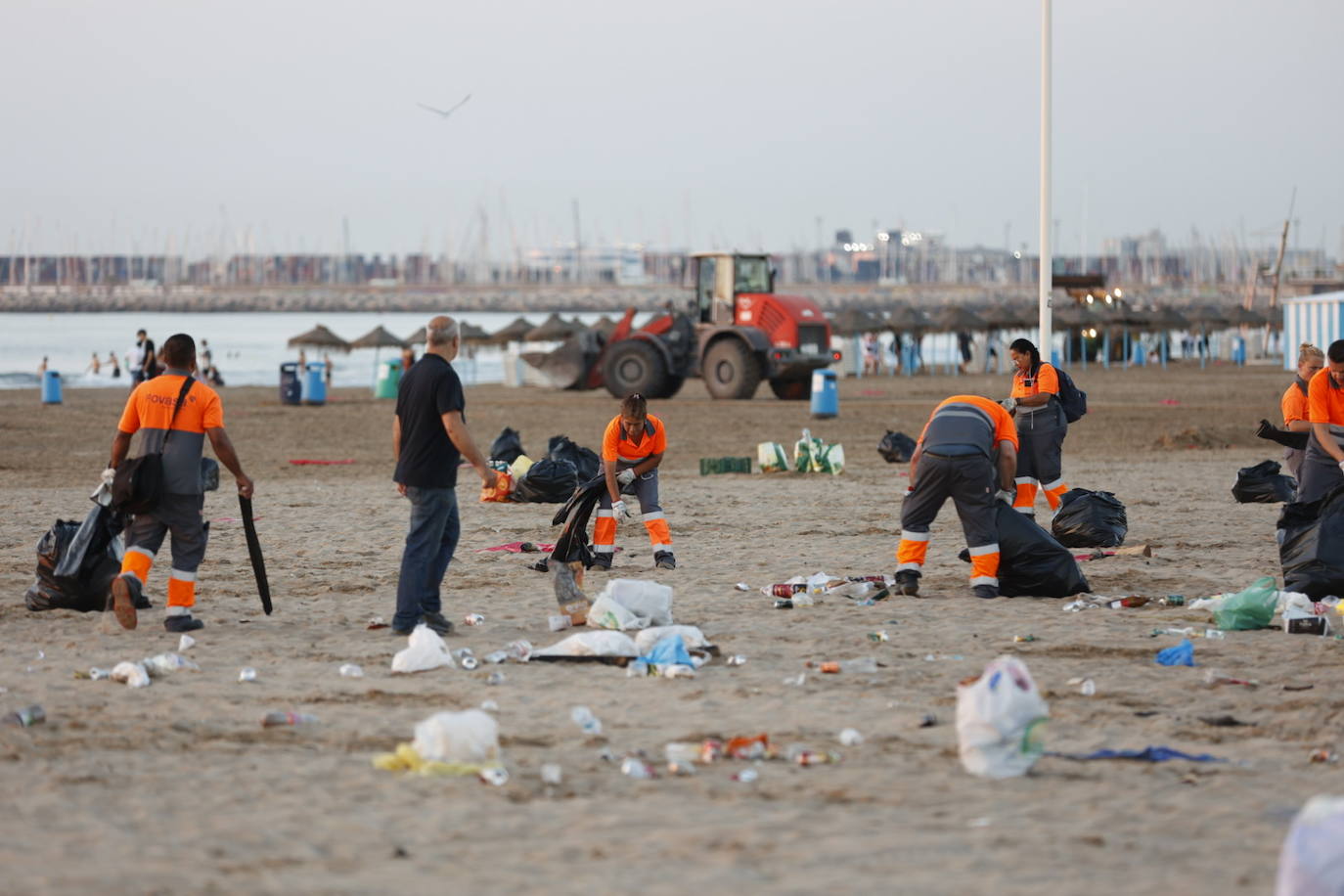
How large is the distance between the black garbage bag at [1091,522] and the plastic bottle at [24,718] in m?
7.28

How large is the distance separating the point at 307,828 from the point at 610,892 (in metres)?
1.11

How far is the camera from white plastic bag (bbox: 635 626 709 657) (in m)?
7.77

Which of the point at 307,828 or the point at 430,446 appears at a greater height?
the point at 430,446

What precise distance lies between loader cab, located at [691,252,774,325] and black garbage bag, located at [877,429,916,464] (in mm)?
12654

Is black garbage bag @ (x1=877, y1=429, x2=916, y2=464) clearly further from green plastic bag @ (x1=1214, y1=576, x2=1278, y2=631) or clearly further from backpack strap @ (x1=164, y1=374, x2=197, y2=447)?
backpack strap @ (x1=164, y1=374, x2=197, y2=447)

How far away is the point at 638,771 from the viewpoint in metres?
5.66

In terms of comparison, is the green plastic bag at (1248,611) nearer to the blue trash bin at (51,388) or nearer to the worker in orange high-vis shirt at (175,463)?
the worker in orange high-vis shirt at (175,463)

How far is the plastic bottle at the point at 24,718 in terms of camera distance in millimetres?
6301

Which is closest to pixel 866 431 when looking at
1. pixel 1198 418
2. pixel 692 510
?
pixel 1198 418

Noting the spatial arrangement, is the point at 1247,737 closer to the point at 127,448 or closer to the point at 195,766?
the point at 195,766

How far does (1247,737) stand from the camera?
6.18 m

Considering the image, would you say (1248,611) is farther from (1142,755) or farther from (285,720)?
(285,720)

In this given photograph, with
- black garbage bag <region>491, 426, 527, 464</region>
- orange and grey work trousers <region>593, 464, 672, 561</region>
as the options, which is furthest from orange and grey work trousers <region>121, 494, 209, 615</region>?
black garbage bag <region>491, 426, 527, 464</region>

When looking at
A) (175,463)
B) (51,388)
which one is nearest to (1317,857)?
(175,463)
